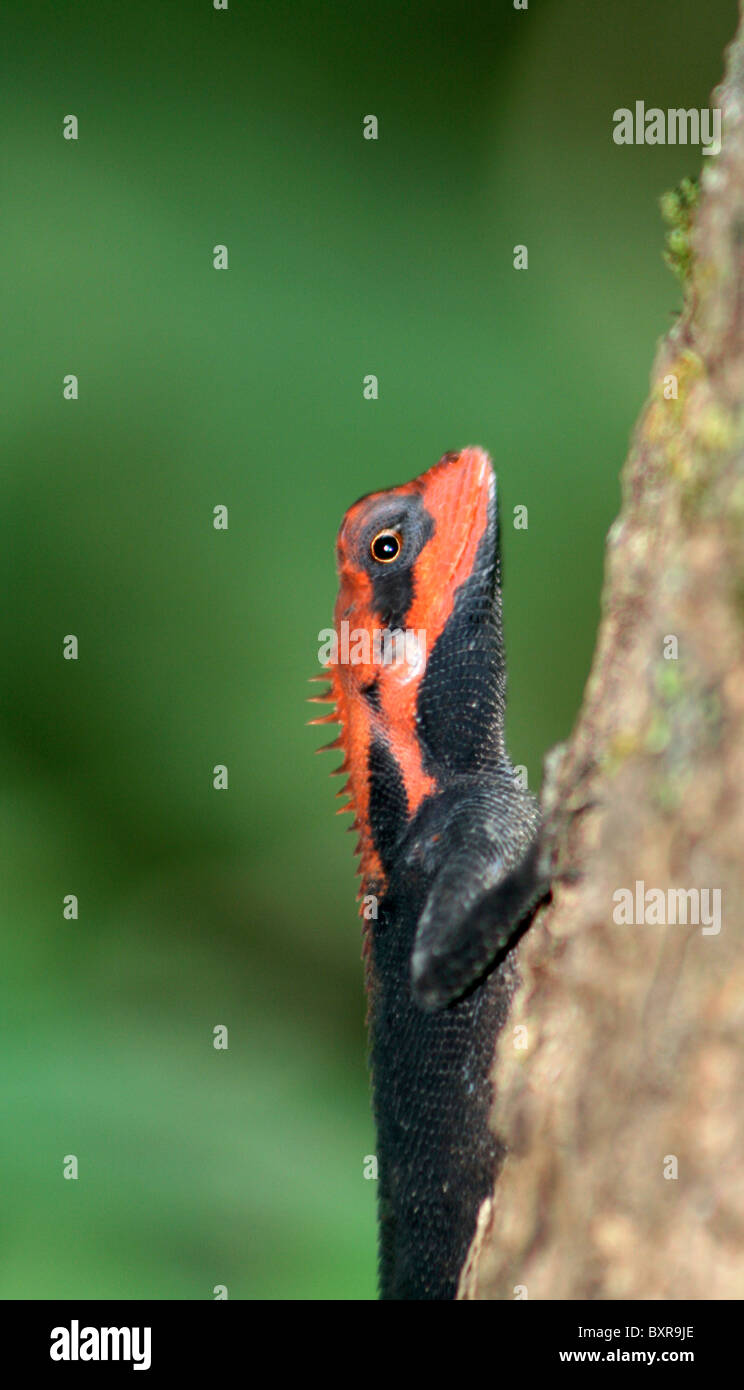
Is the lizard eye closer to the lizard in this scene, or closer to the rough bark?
the lizard

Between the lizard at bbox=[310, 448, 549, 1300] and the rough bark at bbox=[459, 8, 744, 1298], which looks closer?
the rough bark at bbox=[459, 8, 744, 1298]

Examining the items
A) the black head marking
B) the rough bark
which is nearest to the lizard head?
the black head marking

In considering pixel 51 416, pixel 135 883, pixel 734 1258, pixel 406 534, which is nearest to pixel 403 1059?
pixel 406 534

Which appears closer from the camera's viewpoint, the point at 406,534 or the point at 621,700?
the point at 621,700

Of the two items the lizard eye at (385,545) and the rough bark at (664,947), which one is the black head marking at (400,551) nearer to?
the lizard eye at (385,545)

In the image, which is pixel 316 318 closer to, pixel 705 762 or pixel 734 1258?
pixel 705 762

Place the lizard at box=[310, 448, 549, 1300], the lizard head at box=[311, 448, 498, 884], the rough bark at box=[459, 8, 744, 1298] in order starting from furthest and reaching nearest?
the lizard head at box=[311, 448, 498, 884] → the lizard at box=[310, 448, 549, 1300] → the rough bark at box=[459, 8, 744, 1298]

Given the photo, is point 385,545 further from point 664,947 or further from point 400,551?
point 664,947
